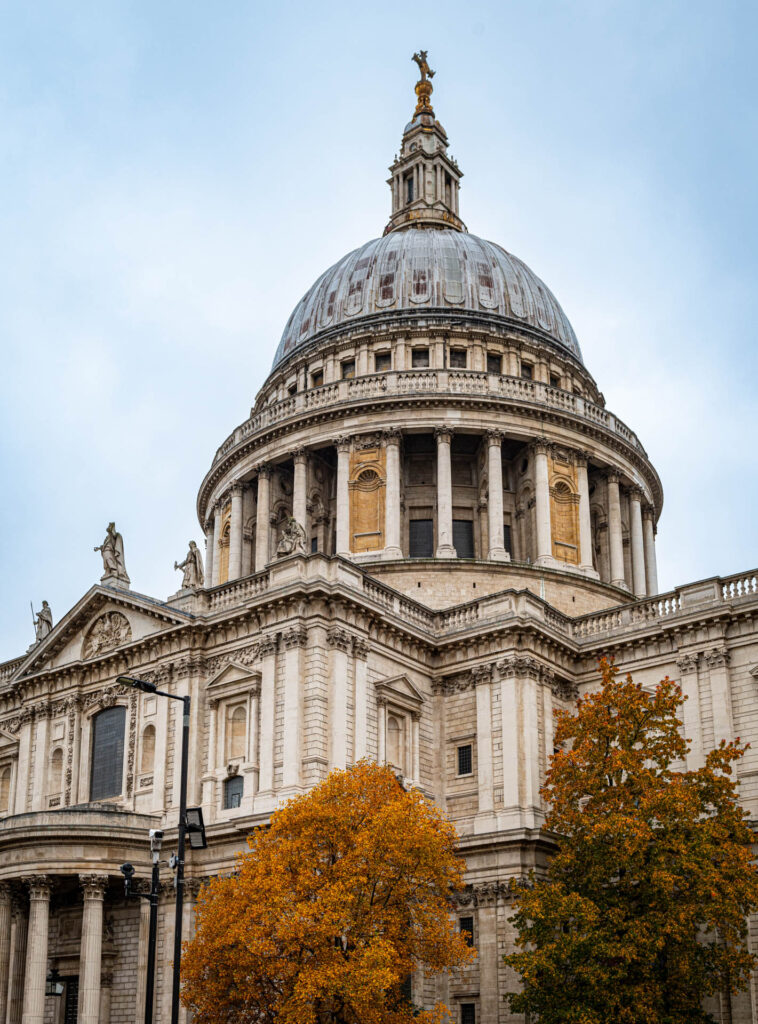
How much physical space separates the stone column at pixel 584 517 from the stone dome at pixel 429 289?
912 cm

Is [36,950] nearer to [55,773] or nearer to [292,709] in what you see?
[55,773]

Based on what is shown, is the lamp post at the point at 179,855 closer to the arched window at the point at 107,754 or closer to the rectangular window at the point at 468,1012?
the rectangular window at the point at 468,1012

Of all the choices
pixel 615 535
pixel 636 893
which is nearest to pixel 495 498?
pixel 615 535

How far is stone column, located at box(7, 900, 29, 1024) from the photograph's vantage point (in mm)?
38688

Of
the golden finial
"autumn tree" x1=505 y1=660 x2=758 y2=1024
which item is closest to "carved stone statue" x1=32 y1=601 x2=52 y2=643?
"autumn tree" x1=505 y1=660 x2=758 y2=1024

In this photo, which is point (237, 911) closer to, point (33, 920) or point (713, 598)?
point (33, 920)

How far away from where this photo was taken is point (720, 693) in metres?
40.1

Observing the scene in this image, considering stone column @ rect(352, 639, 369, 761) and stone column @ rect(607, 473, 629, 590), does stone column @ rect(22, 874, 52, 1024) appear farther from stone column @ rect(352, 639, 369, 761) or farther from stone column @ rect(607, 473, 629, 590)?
stone column @ rect(607, 473, 629, 590)

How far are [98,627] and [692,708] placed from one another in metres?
21.4

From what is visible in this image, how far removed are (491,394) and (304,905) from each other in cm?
3090

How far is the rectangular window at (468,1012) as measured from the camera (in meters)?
38.1

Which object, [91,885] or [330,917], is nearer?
[330,917]

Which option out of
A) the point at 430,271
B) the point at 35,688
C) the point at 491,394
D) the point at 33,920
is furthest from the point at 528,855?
the point at 430,271

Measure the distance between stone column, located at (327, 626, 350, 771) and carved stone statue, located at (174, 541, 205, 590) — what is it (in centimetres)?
697
